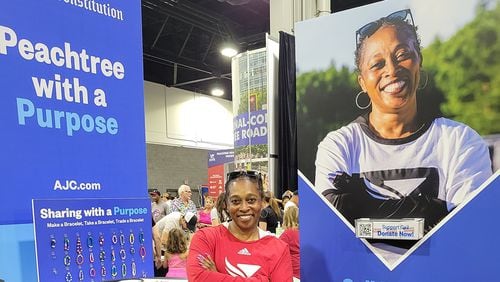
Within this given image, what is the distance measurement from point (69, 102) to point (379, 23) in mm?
1136

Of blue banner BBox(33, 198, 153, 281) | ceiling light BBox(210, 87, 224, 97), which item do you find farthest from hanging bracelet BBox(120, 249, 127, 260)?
ceiling light BBox(210, 87, 224, 97)

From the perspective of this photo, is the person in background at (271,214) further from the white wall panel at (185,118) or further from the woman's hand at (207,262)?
the white wall panel at (185,118)

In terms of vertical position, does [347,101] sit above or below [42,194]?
above

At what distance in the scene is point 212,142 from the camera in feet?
55.0

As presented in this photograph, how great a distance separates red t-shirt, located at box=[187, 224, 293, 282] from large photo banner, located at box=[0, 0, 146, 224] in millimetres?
334

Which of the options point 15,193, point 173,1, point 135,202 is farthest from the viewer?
point 173,1

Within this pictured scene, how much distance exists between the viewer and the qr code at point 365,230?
1.81m

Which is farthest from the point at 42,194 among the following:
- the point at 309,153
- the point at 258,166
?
the point at 258,166

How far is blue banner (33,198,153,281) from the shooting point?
157cm

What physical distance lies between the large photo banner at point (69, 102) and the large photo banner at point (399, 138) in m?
0.68

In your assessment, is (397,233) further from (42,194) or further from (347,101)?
(42,194)

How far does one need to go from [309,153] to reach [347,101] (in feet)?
0.86

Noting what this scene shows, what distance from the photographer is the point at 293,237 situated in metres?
3.60

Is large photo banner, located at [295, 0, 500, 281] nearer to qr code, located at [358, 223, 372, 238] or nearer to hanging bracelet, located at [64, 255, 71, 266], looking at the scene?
qr code, located at [358, 223, 372, 238]
